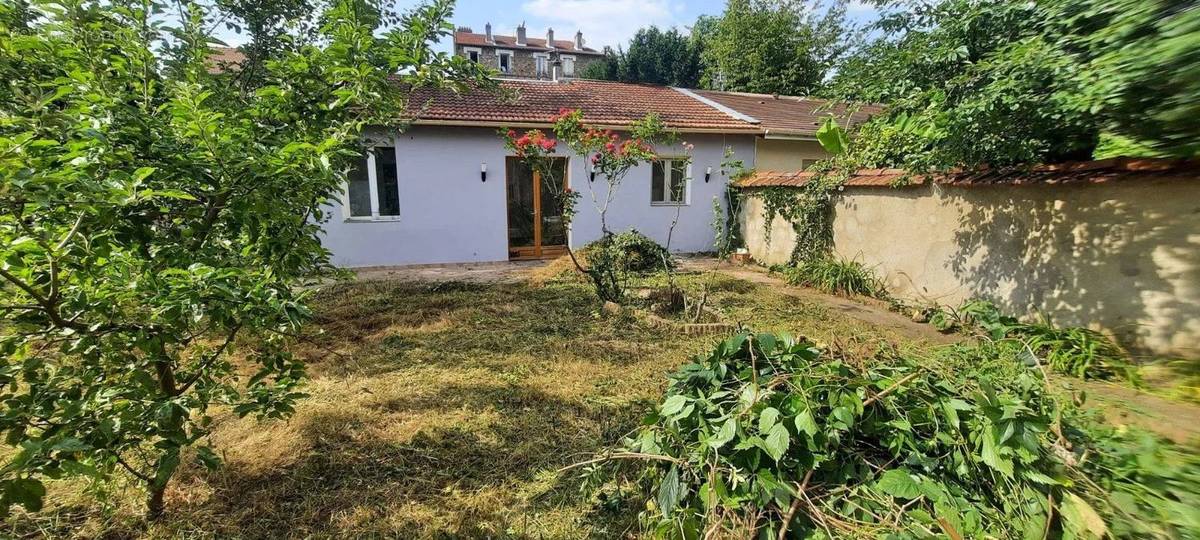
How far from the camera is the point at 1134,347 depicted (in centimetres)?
402

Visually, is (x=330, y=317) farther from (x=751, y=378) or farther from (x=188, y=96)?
(x=751, y=378)

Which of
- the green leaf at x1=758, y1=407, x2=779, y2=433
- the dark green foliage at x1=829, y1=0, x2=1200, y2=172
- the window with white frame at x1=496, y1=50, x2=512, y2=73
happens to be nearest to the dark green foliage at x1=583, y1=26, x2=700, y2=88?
the window with white frame at x1=496, y1=50, x2=512, y2=73

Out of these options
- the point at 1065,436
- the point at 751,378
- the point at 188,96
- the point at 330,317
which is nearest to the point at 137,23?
the point at 188,96

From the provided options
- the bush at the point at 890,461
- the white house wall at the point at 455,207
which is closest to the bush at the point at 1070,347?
the bush at the point at 890,461

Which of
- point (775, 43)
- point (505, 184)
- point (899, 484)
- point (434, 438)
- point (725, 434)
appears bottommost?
point (434, 438)

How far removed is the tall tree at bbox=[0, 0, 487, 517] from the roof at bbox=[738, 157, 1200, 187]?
221 inches

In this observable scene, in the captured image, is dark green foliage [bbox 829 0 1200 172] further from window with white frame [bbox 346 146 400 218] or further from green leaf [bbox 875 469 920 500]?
window with white frame [bbox 346 146 400 218]

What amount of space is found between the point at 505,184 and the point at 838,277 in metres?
6.35

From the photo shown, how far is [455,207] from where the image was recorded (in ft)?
30.8

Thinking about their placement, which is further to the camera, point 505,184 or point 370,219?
point 505,184

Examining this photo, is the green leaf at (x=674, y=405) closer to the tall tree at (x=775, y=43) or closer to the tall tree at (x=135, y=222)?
the tall tree at (x=135, y=222)

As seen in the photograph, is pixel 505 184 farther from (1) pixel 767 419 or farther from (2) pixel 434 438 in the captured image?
(1) pixel 767 419

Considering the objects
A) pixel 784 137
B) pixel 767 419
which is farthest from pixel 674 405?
pixel 784 137

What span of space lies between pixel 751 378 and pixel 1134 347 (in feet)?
14.4
